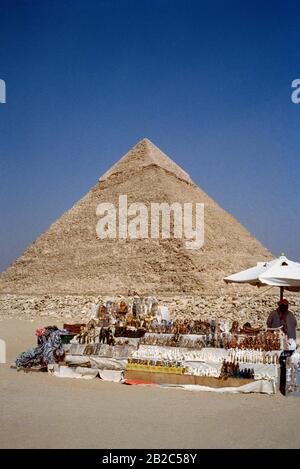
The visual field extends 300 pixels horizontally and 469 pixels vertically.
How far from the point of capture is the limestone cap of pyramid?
236 feet

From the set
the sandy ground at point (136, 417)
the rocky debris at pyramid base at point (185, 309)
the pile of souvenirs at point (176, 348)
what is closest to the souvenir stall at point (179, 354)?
the pile of souvenirs at point (176, 348)

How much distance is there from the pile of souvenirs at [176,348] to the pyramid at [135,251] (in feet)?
125

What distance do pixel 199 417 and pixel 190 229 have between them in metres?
53.9

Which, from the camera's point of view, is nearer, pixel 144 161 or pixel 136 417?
pixel 136 417

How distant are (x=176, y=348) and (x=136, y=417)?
264 cm

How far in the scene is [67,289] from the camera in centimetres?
5312

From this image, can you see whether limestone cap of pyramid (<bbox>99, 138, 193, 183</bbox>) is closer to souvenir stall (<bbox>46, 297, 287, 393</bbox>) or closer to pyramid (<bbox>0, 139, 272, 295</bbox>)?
pyramid (<bbox>0, 139, 272, 295</bbox>)

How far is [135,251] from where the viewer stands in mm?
57281

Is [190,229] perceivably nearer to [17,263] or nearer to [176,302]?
[17,263]

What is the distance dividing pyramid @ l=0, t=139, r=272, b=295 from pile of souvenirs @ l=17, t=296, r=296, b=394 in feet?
125

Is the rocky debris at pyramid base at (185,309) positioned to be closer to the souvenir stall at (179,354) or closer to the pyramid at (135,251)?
the pyramid at (135,251)

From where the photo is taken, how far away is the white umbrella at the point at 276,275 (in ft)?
32.5

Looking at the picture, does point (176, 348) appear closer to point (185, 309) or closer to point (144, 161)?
point (185, 309)

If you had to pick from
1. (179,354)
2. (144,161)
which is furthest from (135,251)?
(179,354)
